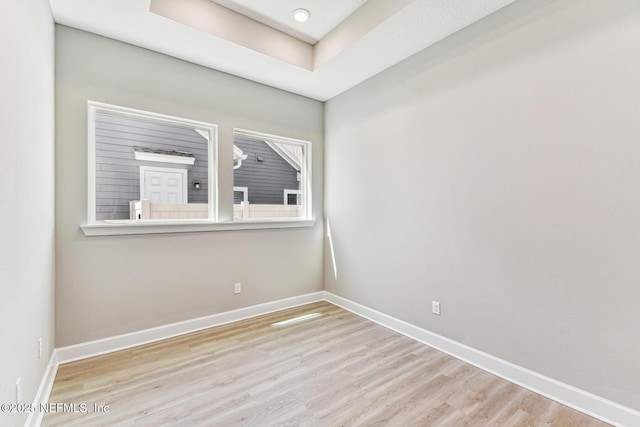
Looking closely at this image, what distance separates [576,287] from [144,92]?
3811 mm

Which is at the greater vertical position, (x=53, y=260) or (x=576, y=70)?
(x=576, y=70)

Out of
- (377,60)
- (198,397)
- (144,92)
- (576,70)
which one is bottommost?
(198,397)

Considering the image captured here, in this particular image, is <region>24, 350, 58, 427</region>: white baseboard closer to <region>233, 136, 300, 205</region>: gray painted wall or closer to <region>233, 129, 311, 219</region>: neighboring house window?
<region>233, 129, 311, 219</region>: neighboring house window

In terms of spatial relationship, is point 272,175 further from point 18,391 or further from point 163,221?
point 18,391

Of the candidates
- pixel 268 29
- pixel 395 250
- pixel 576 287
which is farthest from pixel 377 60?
pixel 576 287

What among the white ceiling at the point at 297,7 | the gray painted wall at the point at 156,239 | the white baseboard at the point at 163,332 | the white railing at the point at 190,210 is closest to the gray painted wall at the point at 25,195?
the gray painted wall at the point at 156,239

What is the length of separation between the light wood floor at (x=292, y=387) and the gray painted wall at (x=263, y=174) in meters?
1.68

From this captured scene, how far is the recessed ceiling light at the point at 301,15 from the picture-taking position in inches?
101

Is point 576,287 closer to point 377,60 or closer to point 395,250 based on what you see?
point 395,250

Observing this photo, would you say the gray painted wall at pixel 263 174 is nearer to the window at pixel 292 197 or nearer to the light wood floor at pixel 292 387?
the window at pixel 292 197

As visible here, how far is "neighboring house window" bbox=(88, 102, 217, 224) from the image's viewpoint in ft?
8.59

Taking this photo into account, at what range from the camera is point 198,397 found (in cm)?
197

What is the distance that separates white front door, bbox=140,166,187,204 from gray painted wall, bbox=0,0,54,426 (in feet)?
2.43

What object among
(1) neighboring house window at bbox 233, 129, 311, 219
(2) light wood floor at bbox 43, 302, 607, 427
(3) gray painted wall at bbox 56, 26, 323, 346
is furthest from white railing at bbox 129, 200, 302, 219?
(2) light wood floor at bbox 43, 302, 607, 427
